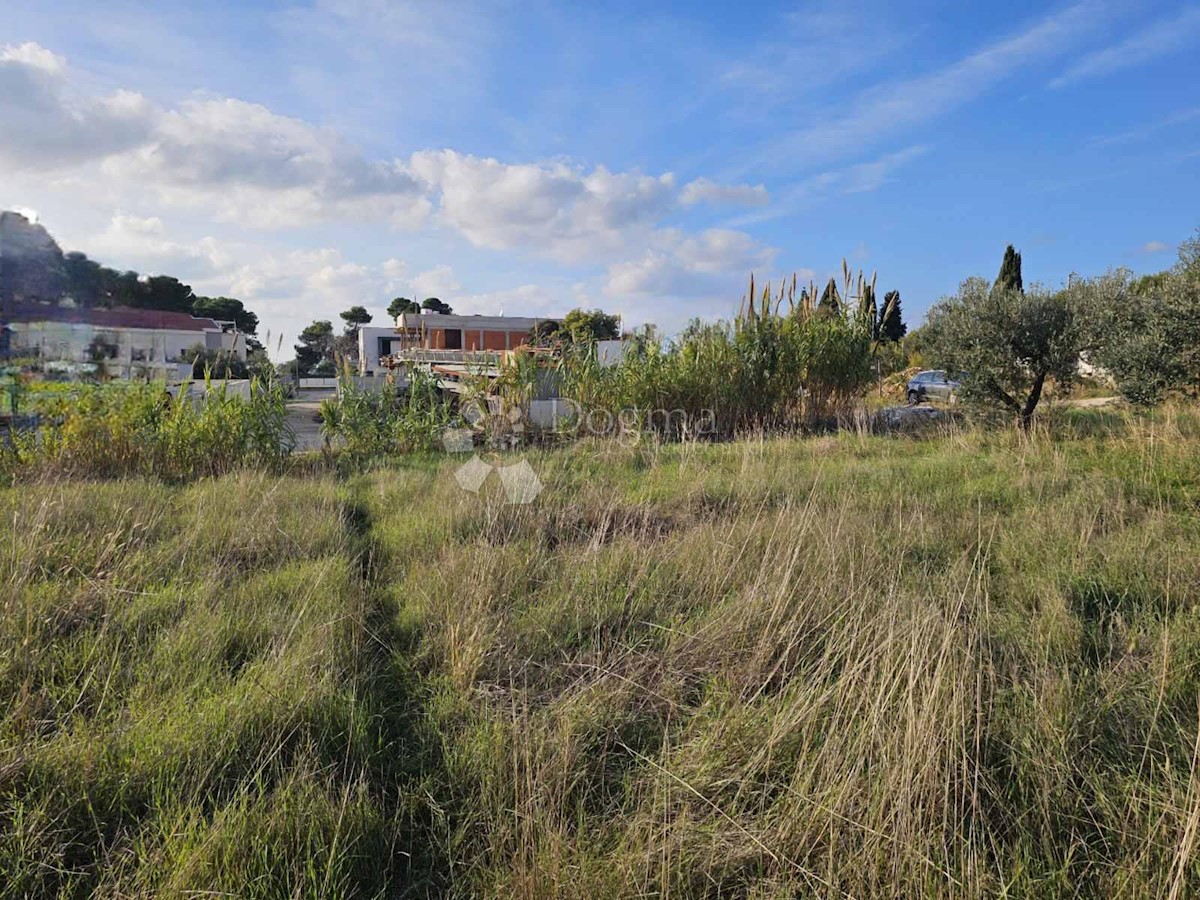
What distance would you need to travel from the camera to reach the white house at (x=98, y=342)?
739cm

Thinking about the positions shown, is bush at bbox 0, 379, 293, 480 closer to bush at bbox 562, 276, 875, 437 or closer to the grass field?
the grass field

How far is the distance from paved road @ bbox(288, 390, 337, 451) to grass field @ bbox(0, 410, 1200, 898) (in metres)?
4.14

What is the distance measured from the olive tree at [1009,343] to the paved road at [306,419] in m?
7.96

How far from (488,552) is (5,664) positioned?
1.88 m

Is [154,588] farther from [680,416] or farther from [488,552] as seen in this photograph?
[680,416]

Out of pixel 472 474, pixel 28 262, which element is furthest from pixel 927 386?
pixel 28 262

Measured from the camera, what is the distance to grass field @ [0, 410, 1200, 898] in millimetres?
1664

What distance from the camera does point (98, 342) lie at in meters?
8.48

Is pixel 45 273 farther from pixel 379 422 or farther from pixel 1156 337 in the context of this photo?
pixel 1156 337

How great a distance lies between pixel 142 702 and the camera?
2.20 m

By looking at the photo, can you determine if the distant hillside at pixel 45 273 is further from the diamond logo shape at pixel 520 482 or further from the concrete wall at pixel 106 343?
the diamond logo shape at pixel 520 482

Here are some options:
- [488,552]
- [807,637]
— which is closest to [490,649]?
[488,552]

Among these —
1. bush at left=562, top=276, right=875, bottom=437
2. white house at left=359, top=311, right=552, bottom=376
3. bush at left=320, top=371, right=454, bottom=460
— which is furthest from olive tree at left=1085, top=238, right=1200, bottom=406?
white house at left=359, top=311, right=552, bottom=376

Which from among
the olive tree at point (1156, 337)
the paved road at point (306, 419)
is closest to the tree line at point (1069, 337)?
the olive tree at point (1156, 337)
